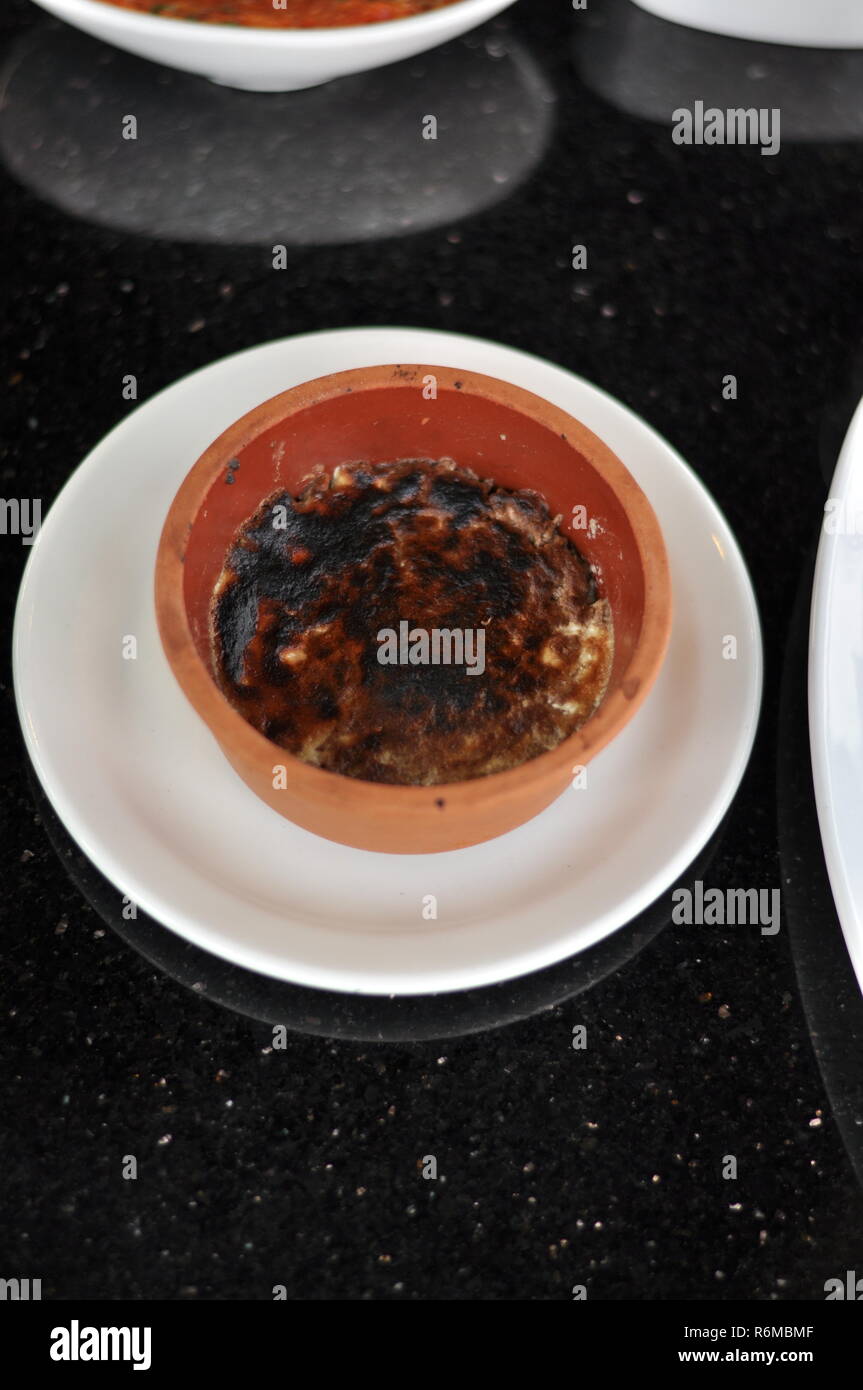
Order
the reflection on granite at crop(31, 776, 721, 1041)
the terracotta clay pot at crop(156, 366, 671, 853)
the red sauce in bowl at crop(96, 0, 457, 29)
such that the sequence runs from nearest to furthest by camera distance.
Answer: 1. the terracotta clay pot at crop(156, 366, 671, 853)
2. the reflection on granite at crop(31, 776, 721, 1041)
3. the red sauce in bowl at crop(96, 0, 457, 29)

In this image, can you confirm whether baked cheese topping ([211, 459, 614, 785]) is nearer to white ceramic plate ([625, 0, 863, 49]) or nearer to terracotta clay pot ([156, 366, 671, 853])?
terracotta clay pot ([156, 366, 671, 853])

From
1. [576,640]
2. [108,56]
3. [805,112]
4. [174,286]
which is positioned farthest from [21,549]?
[805,112]

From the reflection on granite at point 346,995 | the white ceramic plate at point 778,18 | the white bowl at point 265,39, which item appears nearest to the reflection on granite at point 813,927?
the reflection on granite at point 346,995

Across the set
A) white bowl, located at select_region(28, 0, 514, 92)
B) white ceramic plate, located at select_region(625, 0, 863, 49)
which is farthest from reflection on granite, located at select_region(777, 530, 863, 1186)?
white ceramic plate, located at select_region(625, 0, 863, 49)

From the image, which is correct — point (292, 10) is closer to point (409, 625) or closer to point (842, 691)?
point (409, 625)

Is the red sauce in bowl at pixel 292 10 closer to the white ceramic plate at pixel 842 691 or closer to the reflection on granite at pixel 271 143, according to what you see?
the reflection on granite at pixel 271 143

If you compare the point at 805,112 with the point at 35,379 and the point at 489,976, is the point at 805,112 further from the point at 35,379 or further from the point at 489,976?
the point at 489,976
